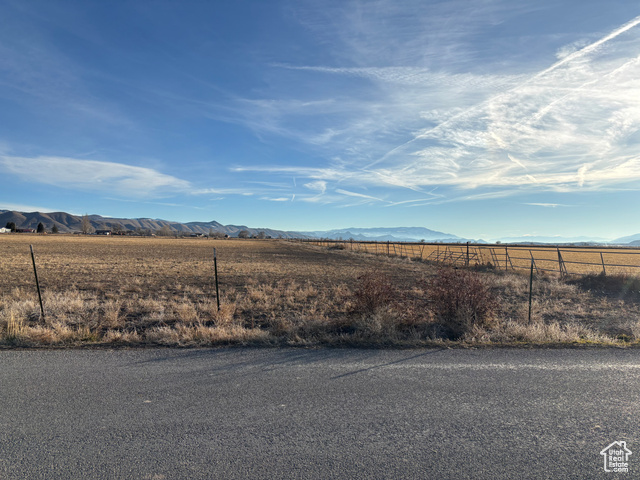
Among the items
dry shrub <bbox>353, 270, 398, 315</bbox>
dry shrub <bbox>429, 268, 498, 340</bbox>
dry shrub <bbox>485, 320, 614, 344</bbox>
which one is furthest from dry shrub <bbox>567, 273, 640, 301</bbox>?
dry shrub <bbox>353, 270, 398, 315</bbox>

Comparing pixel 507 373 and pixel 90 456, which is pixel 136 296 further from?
pixel 507 373

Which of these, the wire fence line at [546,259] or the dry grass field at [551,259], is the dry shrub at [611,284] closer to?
the wire fence line at [546,259]

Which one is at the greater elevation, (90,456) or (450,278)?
(450,278)

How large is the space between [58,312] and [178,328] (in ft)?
13.9

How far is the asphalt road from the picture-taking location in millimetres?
2994

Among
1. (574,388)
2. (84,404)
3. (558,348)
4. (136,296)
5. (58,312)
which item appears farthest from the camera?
(136,296)

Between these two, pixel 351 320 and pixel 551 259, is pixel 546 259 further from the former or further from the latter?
pixel 351 320

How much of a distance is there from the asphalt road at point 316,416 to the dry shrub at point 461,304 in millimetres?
1889

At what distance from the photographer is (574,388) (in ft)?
14.5

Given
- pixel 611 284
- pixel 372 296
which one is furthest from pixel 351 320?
pixel 611 284

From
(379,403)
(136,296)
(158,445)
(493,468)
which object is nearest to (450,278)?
(379,403)

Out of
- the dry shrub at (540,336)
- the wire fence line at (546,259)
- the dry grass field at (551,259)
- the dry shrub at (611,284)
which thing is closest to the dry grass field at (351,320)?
the dry shrub at (540,336)

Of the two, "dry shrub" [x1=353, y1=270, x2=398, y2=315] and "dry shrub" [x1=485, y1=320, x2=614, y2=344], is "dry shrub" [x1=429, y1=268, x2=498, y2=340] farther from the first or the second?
"dry shrub" [x1=353, y1=270, x2=398, y2=315]

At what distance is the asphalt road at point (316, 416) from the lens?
2994 millimetres
